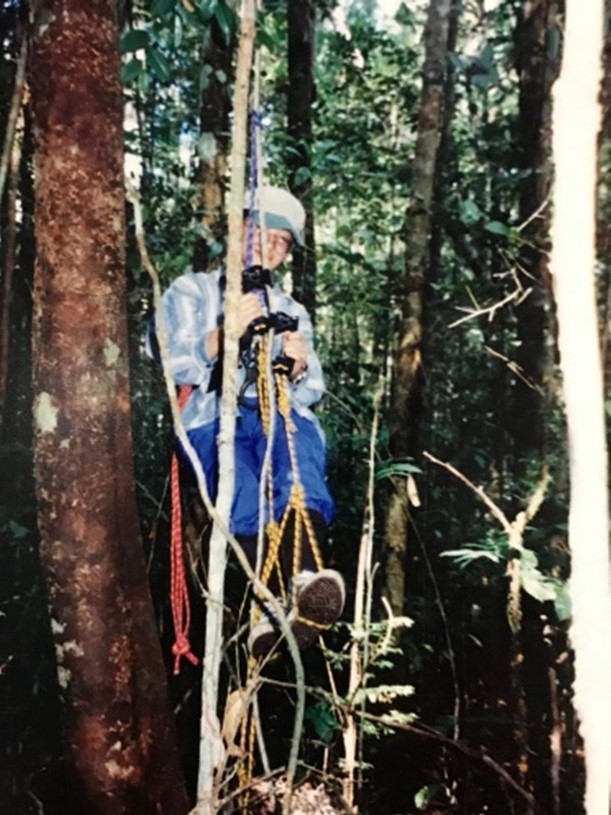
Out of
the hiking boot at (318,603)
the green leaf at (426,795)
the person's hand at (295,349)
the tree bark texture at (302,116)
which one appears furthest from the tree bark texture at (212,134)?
the green leaf at (426,795)

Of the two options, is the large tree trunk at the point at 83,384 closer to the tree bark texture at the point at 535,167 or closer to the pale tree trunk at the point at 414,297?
the pale tree trunk at the point at 414,297

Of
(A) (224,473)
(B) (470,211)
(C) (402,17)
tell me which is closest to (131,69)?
(A) (224,473)

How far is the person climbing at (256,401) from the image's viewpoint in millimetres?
1766

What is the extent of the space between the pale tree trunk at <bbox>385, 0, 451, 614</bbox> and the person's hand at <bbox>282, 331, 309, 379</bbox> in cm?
111

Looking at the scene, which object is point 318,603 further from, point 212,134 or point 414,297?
point 212,134

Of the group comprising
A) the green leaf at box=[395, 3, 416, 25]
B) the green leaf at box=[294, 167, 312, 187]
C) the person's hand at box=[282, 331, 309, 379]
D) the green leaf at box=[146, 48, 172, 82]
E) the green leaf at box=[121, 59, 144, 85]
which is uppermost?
the green leaf at box=[395, 3, 416, 25]

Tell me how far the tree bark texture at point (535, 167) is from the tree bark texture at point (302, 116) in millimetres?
1062

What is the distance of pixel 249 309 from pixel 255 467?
478mm

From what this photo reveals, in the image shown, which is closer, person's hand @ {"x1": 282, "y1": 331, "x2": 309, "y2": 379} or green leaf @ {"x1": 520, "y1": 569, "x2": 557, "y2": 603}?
person's hand @ {"x1": 282, "y1": 331, "x2": 309, "y2": 379}

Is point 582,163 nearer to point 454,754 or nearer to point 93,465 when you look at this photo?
point 93,465

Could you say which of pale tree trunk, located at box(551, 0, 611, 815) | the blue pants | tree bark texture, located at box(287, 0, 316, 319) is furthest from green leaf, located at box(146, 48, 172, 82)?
tree bark texture, located at box(287, 0, 316, 319)

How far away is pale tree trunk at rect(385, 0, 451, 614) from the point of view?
298 cm

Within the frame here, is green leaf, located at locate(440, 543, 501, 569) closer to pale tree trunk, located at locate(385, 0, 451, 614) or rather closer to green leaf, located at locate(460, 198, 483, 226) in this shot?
pale tree trunk, located at locate(385, 0, 451, 614)

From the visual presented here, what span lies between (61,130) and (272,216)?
0.75m
